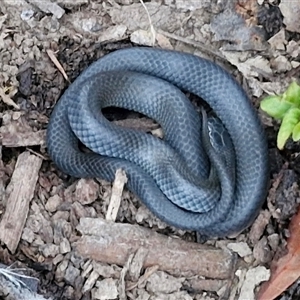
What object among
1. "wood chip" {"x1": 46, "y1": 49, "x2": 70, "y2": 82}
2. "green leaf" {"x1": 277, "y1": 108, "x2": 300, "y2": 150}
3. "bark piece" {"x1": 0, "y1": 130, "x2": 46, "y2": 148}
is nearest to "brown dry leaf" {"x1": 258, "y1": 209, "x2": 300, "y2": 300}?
"green leaf" {"x1": 277, "y1": 108, "x2": 300, "y2": 150}

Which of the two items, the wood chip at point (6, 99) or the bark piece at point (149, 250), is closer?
the bark piece at point (149, 250)

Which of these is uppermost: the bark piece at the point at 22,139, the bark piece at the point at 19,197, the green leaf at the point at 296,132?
the green leaf at the point at 296,132

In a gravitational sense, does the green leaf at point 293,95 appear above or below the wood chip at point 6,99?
above

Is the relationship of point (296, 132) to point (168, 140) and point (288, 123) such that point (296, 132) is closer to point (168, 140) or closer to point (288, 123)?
point (288, 123)

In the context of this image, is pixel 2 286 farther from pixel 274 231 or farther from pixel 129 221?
pixel 274 231

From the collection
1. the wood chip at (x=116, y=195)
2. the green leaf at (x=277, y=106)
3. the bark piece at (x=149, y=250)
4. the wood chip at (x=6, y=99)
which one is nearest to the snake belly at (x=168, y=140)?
the wood chip at (x=116, y=195)

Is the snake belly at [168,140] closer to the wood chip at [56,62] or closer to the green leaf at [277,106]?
the wood chip at [56,62]

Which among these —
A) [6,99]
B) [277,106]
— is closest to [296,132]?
[277,106]
